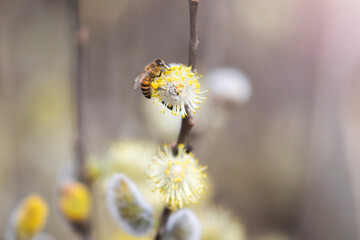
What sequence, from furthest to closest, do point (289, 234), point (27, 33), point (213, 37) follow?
point (27, 33), point (289, 234), point (213, 37)

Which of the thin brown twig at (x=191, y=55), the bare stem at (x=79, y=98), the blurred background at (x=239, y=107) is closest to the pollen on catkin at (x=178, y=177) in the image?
the thin brown twig at (x=191, y=55)

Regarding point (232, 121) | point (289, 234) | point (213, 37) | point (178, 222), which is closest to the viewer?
point (178, 222)

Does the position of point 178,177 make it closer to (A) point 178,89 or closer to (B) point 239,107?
(A) point 178,89

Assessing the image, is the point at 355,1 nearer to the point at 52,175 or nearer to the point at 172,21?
the point at 172,21

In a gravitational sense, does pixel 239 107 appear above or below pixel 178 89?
above

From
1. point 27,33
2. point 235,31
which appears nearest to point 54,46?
point 27,33

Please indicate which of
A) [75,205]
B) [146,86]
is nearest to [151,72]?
[146,86]
